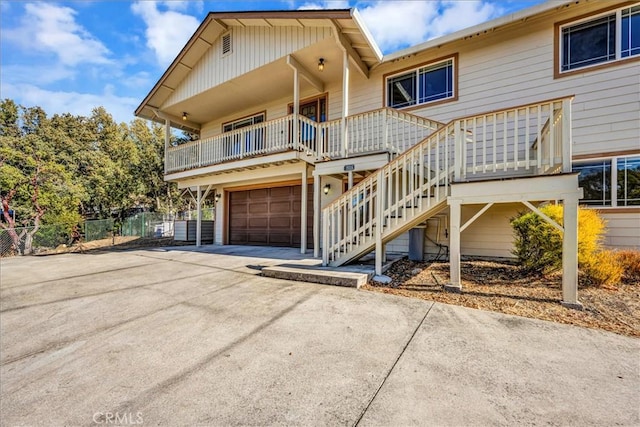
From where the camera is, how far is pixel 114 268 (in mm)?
6613

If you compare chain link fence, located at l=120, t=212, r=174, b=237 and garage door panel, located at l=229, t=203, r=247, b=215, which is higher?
garage door panel, located at l=229, t=203, r=247, b=215

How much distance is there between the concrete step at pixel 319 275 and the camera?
460 centimetres

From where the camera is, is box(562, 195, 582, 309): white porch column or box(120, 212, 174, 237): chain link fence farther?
box(120, 212, 174, 237): chain link fence

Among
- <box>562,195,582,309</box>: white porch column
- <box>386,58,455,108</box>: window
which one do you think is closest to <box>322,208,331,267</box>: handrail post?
<box>562,195,582,309</box>: white porch column

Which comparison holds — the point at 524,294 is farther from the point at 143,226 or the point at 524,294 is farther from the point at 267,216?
the point at 143,226

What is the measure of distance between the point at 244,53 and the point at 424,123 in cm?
609

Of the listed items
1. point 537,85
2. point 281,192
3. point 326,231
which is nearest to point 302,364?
point 326,231

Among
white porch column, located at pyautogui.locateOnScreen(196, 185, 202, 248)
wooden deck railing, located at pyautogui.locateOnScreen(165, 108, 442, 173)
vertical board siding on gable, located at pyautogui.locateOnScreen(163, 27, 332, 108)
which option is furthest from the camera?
white porch column, located at pyautogui.locateOnScreen(196, 185, 202, 248)

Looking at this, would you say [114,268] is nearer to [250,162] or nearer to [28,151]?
[250,162]

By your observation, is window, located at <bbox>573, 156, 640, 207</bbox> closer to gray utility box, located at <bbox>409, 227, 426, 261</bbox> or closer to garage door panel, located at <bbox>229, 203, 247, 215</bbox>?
gray utility box, located at <bbox>409, 227, 426, 261</bbox>

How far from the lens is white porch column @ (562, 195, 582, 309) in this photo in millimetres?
3527

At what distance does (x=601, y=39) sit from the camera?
19.2ft

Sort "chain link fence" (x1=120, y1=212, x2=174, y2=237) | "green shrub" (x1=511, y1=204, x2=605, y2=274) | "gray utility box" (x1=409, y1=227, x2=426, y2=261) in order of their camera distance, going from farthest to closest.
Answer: "chain link fence" (x1=120, y1=212, x2=174, y2=237) → "gray utility box" (x1=409, y1=227, x2=426, y2=261) → "green shrub" (x1=511, y1=204, x2=605, y2=274)

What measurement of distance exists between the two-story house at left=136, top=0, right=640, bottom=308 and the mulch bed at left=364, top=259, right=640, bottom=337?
0.51m
